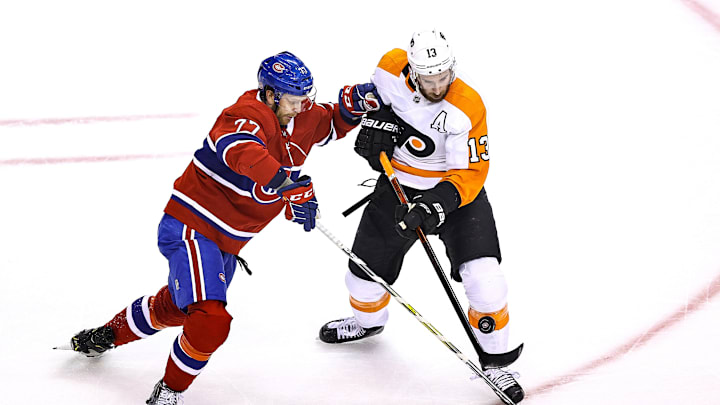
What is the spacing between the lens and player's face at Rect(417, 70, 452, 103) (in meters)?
2.84

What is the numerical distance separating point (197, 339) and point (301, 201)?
0.56 meters

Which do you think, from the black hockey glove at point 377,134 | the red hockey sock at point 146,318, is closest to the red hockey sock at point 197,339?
the red hockey sock at point 146,318

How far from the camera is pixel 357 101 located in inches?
124

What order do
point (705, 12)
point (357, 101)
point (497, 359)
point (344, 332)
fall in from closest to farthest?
point (497, 359)
point (357, 101)
point (344, 332)
point (705, 12)

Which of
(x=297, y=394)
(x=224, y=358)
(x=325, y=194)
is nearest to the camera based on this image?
(x=297, y=394)

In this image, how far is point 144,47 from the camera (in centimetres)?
536

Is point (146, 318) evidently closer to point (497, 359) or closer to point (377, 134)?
point (377, 134)

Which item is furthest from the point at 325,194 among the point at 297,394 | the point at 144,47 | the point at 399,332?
the point at 144,47

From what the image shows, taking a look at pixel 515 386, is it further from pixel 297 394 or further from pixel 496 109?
pixel 496 109

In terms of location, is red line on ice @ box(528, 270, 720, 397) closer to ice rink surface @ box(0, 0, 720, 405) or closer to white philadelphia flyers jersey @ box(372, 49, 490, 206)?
ice rink surface @ box(0, 0, 720, 405)

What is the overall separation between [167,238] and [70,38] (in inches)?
121

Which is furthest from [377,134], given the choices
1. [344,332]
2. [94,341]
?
[94,341]

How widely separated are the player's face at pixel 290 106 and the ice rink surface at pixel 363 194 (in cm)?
98

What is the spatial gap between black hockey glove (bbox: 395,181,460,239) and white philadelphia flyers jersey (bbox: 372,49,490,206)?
0.12 feet
